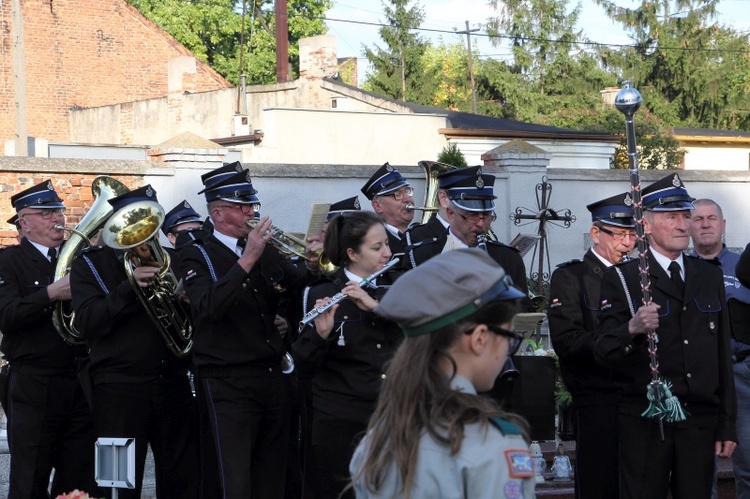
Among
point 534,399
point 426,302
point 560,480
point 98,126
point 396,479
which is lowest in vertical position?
point 560,480

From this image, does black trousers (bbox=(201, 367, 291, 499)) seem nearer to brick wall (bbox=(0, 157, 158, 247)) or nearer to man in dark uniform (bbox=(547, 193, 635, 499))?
man in dark uniform (bbox=(547, 193, 635, 499))

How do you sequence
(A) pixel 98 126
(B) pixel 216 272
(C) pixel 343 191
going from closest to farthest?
(B) pixel 216 272 → (C) pixel 343 191 → (A) pixel 98 126

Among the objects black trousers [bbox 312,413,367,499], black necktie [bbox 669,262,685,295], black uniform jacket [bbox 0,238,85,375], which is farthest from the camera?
black uniform jacket [bbox 0,238,85,375]

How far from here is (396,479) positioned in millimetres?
3105

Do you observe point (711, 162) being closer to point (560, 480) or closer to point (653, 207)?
point (560, 480)

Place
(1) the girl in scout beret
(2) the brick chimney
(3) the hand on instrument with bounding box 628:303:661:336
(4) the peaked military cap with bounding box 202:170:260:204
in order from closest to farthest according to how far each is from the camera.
Result: (1) the girl in scout beret
(3) the hand on instrument with bounding box 628:303:661:336
(4) the peaked military cap with bounding box 202:170:260:204
(2) the brick chimney

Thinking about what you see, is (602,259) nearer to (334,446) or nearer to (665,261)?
(665,261)

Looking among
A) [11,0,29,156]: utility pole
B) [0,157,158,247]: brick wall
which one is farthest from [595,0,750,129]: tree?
[0,157,158,247]: brick wall

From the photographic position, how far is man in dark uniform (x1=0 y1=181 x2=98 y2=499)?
25.3 ft

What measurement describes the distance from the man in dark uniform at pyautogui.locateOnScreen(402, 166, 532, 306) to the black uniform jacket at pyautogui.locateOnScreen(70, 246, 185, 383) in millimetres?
1617

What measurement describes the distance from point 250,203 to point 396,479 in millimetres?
3958

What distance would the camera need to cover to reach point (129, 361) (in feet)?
23.6

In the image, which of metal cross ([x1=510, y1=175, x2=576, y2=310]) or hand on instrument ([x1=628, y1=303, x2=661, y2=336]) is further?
metal cross ([x1=510, y1=175, x2=576, y2=310])

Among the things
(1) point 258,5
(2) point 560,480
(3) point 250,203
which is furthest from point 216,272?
(1) point 258,5
